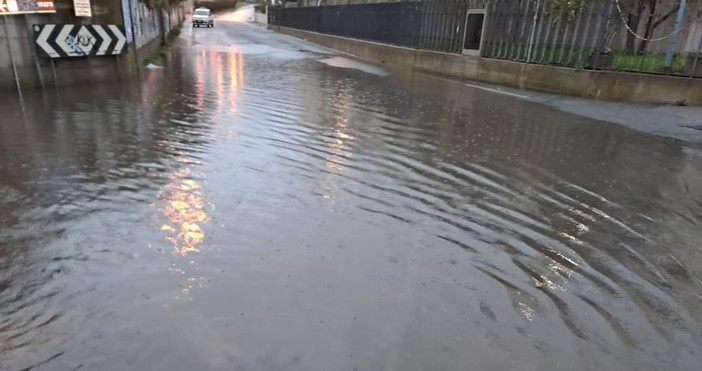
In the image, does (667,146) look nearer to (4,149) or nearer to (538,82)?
(538,82)

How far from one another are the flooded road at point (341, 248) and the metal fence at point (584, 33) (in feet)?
14.7

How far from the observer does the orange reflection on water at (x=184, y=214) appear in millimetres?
4414

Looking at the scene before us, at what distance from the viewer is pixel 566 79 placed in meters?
13.4

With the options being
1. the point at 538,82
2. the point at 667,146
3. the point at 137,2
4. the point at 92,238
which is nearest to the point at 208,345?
the point at 92,238

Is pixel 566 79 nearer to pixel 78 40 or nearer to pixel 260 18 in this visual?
pixel 78 40

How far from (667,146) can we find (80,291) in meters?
8.76

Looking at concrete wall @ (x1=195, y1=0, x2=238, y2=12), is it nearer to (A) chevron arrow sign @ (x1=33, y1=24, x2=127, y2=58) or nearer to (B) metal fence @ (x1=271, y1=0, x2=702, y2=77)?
(B) metal fence @ (x1=271, y1=0, x2=702, y2=77)

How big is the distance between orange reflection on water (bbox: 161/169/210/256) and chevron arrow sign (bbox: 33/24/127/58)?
7.77 m

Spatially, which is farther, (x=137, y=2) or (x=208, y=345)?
(x=137, y=2)

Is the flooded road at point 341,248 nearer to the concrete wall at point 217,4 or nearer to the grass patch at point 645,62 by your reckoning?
the grass patch at point 645,62

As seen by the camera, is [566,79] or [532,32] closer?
[566,79]

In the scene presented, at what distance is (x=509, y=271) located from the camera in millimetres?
4199

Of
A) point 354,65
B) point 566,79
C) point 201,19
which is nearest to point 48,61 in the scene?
point 354,65

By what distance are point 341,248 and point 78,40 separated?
10.8m
